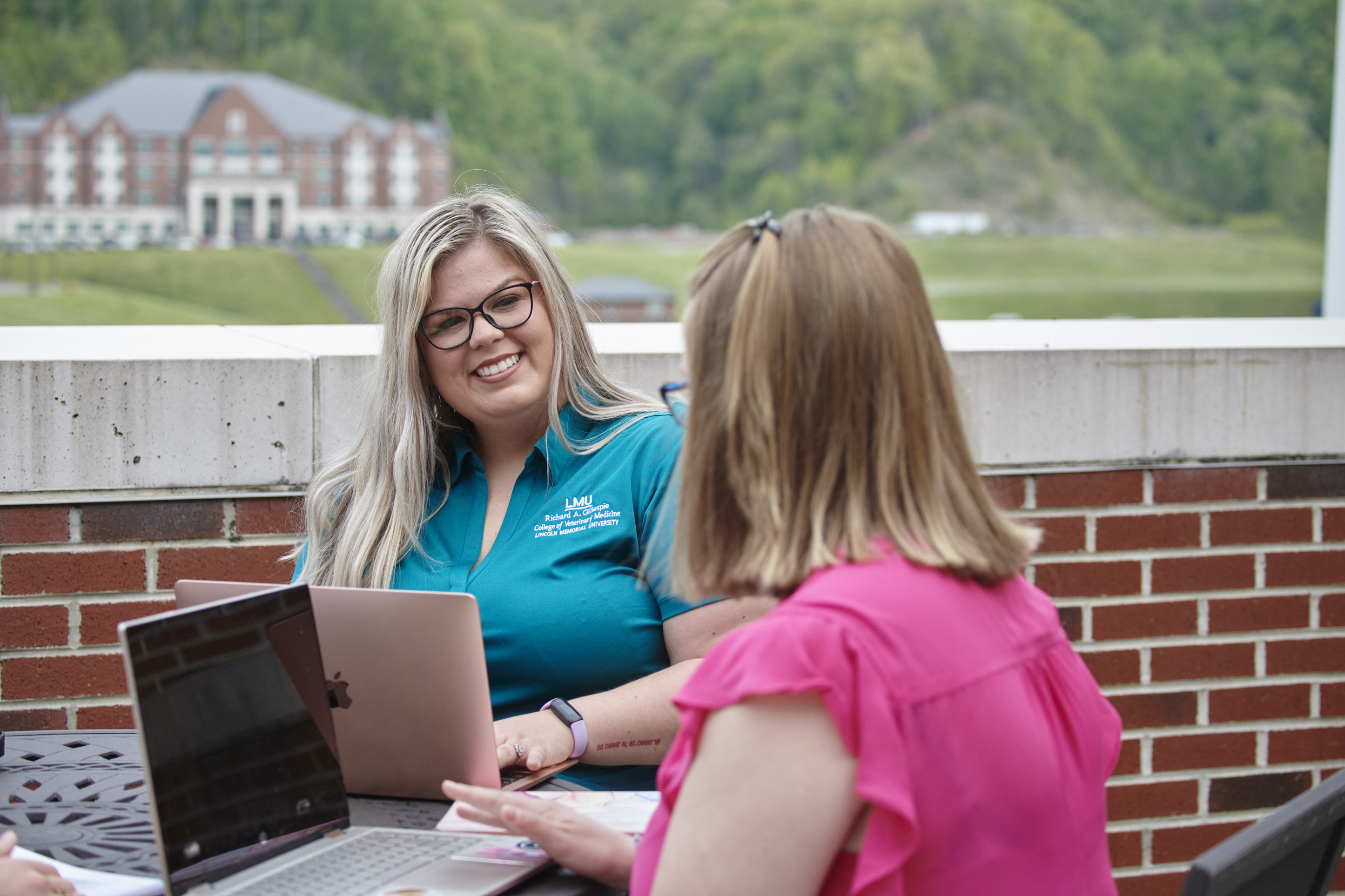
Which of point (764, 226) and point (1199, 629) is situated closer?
point (764, 226)

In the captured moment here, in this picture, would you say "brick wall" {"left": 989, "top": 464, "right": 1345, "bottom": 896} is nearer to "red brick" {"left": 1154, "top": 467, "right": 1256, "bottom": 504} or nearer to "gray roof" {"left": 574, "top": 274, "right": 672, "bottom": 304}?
"red brick" {"left": 1154, "top": 467, "right": 1256, "bottom": 504}

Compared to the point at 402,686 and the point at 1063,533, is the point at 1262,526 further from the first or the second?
the point at 402,686

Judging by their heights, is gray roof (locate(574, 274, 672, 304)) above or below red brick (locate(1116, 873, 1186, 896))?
above

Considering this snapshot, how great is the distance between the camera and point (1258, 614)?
9.25 feet

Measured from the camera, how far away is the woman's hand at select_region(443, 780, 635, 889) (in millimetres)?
1303

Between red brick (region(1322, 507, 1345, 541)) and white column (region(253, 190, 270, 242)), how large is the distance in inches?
2589

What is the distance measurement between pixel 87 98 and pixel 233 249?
10681 mm

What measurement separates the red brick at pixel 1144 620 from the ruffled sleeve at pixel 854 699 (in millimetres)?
1901

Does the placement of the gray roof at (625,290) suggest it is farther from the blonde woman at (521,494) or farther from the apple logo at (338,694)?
the apple logo at (338,694)

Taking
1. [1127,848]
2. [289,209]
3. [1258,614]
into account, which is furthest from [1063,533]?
[289,209]

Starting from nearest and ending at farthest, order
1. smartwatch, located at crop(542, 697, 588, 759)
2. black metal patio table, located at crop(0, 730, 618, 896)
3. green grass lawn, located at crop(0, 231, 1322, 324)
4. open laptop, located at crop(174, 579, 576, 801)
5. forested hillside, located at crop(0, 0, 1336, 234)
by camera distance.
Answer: black metal patio table, located at crop(0, 730, 618, 896) < open laptop, located at crop(174, 579, 576, 801) < smartwatch, located at crop(542, 697, 588, 759) < green grass lawn, located at crop(0, 231, 1322, 324) < forested hillside, located at crop(0, 0, 1336, 234)

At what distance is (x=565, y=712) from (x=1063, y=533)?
1.42 metres

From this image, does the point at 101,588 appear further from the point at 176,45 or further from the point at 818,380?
the point at 176,45

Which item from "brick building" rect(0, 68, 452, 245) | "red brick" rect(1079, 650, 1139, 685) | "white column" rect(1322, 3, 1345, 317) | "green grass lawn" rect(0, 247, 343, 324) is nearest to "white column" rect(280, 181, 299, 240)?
"brick building" rect(0, 68, 452, 245)
